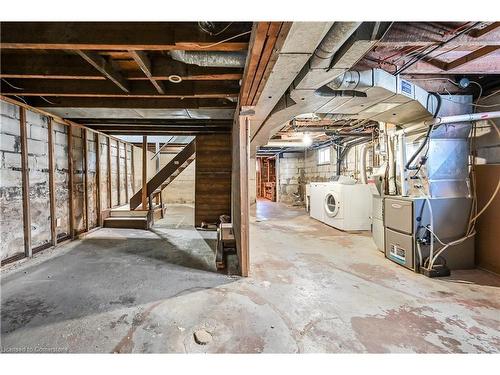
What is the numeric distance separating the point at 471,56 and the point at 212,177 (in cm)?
431

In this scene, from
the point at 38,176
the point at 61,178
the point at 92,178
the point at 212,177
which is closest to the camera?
the point at 38,176

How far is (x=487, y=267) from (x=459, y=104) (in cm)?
193

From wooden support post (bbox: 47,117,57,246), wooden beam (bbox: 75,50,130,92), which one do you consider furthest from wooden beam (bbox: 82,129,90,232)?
wooden beam (bbox: 75,50,130,92)

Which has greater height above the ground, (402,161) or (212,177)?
(402,161)

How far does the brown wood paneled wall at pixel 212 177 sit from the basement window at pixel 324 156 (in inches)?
157

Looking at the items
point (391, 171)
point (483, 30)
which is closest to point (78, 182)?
point (391, 171)

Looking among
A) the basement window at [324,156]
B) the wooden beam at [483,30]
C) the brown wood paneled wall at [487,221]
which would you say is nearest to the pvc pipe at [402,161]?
the brown wood paneled wall at [487,221]

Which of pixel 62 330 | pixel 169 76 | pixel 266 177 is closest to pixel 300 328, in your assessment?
pixel 62 330

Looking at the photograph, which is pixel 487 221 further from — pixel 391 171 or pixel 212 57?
pixel 212 57

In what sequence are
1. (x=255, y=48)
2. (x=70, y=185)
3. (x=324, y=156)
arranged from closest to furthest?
(x=255, y=48) → (x=70, y=185) → (x=324, y=156)

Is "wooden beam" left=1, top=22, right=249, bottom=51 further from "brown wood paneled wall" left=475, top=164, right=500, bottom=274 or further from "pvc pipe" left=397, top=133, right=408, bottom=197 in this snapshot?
"brown wood paneled wall" left=475, top=164, right=500, bottom=274

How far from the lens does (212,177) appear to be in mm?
5207

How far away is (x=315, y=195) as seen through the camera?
6004 millimetres

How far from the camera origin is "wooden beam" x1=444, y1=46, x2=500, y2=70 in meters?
2.07
